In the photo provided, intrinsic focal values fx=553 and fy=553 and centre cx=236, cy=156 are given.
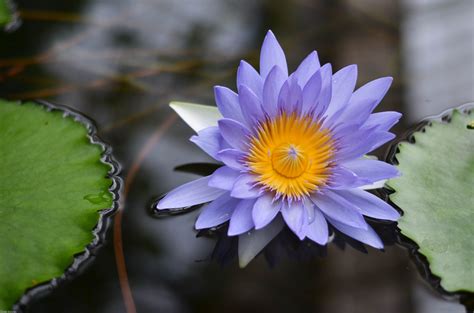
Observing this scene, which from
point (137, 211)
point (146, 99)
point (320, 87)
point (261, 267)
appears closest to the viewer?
point (320, 87)

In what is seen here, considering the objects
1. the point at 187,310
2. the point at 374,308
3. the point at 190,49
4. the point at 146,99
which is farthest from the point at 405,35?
the point at 187,310

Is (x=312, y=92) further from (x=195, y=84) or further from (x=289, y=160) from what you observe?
(x=195, y=84)

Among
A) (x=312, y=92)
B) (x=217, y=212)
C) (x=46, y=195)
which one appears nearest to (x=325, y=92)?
(x=312, y=92)

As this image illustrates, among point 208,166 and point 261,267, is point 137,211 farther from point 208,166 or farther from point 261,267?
point 261,267

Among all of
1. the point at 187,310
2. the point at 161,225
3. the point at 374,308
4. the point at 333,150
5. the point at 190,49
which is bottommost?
the point at 374,308

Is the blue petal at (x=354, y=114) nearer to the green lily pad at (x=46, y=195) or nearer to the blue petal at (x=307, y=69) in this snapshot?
the blue petal at (x=307, y=69)

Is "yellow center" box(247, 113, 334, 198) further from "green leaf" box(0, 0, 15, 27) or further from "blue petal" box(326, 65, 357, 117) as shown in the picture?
"green leaf" box(0, 0, 15, 27)
